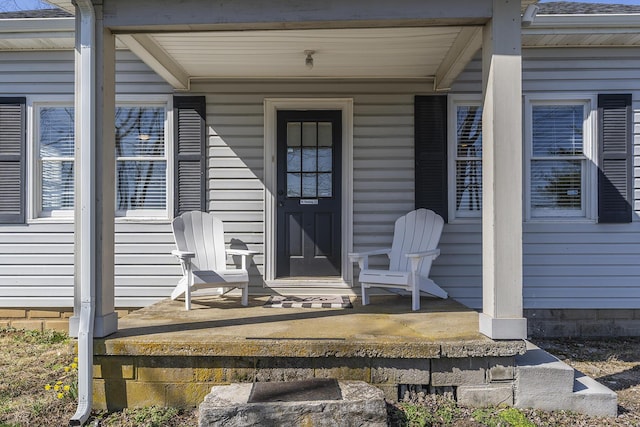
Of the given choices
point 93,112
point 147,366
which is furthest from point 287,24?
point 147,366

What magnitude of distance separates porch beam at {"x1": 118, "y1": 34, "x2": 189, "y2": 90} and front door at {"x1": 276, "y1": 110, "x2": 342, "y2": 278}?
1015 millimetres

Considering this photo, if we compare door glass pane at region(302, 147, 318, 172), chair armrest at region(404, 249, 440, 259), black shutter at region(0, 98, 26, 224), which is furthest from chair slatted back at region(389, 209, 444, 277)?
black shutter at region(0, 98, 26, 224)

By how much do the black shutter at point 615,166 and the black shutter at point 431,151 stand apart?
1.54 m

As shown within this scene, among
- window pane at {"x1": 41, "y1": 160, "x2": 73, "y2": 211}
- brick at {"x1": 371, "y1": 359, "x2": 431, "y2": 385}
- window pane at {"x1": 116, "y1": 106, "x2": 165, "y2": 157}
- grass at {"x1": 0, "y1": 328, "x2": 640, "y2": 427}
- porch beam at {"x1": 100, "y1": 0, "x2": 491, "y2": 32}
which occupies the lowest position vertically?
grass at {"x1": 0, "y1": 328, "x2": 640, "y2": 427}

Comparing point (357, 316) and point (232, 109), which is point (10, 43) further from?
point (357, 316)

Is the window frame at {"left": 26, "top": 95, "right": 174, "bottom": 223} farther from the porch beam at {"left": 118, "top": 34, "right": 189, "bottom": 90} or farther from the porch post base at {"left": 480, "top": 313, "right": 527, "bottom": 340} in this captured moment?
the porch post base at {"left": 480, "top": 313, "right": 527, "bottom": 340}

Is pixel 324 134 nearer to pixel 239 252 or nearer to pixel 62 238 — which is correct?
pixel 239 252

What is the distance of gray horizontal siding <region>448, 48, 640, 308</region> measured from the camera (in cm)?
488

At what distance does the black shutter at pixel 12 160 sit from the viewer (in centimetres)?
490

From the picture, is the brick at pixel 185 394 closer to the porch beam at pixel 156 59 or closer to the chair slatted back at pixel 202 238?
the chair slatted back at pixel 202 238

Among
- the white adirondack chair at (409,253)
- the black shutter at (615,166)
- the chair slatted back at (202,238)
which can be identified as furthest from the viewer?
the black shutter at (615,166)

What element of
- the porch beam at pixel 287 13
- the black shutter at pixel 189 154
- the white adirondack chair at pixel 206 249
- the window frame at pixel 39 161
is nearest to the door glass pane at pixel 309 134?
the black shutter at pixel 189 154

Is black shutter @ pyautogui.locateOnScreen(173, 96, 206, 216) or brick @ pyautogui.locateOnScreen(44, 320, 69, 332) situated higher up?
black shutter @ pyautogui.locateOnScreen(173, 96, 206, 216)

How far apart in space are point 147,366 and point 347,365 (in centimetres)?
122
